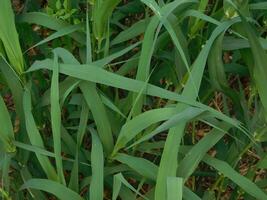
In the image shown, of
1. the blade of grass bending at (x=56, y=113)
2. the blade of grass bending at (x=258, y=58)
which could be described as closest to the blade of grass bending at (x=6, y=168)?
the blade of grass bending at (x=56, y=113)

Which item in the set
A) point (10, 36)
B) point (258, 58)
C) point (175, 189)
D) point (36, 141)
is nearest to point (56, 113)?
point (36, 141)

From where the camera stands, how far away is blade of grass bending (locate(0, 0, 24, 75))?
3.50ft

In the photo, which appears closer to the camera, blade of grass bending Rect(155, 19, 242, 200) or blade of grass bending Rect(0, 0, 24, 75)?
blade of grass bending Rect(155, 19, 242, 200)

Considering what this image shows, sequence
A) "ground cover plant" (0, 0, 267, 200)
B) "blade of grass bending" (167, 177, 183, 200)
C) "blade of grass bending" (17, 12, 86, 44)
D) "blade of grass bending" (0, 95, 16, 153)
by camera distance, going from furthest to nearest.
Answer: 1. "blade of grass bending" (17, 12, 86, 44)
2. "blade of grass bending" (0, 95, 16, 153)
3. "ground cover plant" (0, 0, 267, 200)
4. "blade of grass bending" (167, 177, 183, 200)

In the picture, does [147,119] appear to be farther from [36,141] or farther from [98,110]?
[36,141]

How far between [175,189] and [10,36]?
1.66 feet

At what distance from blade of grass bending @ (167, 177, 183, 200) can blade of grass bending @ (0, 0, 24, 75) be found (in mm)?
466

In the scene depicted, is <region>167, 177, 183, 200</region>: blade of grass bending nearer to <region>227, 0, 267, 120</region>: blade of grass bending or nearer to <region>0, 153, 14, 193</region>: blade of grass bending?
<region>227, 0, 267, 120</region>: blade of grass bending

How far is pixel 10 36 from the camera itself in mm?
1090

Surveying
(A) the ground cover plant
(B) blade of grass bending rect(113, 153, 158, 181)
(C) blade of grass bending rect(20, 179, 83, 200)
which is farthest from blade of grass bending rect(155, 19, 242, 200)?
(C) blade of grass bending rect(20, 179, 83, 200)

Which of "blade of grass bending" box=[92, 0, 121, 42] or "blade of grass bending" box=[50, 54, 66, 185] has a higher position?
"blade of grass bending" box=[92, 0, 121, 42]

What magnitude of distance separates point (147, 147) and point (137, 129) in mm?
213

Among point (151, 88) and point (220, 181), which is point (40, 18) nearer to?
point (151, 88)

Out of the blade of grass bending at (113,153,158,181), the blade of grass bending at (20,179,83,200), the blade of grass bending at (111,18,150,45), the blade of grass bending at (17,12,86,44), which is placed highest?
the blade of grass bending at (17,12,86,44)
